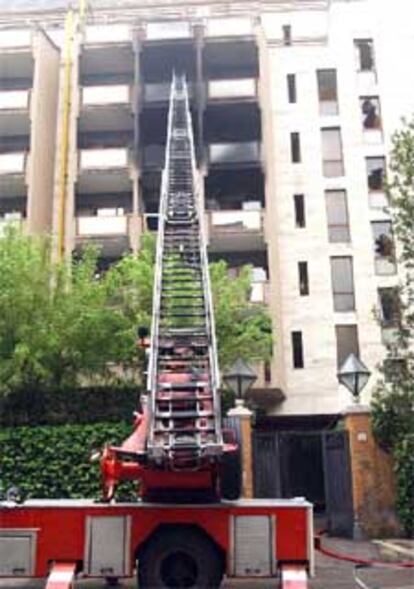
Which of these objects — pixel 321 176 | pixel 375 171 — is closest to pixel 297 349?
pixel 321 176

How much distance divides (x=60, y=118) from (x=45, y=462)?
17.5m

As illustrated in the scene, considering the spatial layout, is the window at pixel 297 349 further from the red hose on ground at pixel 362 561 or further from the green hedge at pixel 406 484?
the red hose on ground at pixel 362 561

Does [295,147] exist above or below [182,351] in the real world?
above

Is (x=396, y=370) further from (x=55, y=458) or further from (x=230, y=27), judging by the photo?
(x=230, y=27)

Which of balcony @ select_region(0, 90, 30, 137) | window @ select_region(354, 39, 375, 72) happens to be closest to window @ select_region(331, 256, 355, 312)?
window @ select_region(354, 39, 375, 72)

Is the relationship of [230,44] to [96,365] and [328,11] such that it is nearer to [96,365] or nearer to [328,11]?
[328,11]

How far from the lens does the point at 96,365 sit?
20.4m

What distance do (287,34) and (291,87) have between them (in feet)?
11.4

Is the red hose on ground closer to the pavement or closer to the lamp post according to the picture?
the pavement

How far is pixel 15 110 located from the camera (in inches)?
1249

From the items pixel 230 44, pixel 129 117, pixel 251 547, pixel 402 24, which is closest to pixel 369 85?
pixel 402 24

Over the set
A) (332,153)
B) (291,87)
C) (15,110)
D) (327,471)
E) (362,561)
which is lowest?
(362,561)

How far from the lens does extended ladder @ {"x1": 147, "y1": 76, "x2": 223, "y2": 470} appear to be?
10609mm

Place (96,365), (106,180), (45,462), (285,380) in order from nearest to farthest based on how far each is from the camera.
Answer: (45,462) < (96,365) < (285,380) < (106,180)
